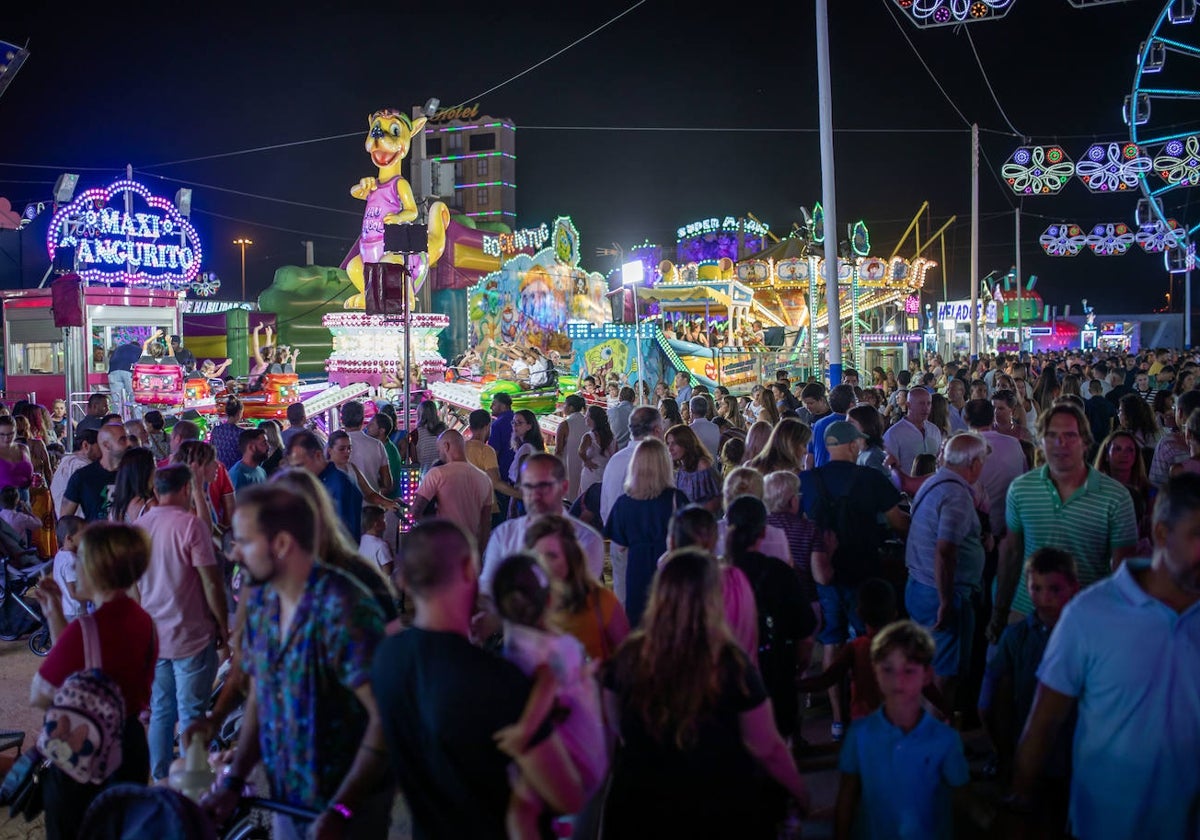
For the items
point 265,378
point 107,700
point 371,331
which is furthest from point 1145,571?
point 371,331

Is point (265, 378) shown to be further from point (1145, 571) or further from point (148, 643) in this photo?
point (1145, 571)

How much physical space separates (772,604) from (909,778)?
3.65ft

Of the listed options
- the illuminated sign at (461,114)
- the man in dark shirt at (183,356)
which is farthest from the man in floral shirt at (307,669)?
the illuminated sign at (461,114)

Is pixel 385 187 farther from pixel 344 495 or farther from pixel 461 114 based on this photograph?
pixel 461 114

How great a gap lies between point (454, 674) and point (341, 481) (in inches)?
152

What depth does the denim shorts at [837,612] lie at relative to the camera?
18.3 feet

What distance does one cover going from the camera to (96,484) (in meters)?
6.45

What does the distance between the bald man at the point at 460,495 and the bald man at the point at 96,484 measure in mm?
1893

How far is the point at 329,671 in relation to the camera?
A: 2.84 meters

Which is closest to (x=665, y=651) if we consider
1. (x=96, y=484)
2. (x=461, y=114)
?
(x=96, y=484)

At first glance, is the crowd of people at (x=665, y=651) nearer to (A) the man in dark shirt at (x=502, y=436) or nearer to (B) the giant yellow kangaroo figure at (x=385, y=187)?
(A) the man in dark shirt at (x=502, y=436)

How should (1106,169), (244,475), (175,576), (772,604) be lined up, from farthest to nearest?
(1106,169)
(244,475)
(175,576)
(772,604)

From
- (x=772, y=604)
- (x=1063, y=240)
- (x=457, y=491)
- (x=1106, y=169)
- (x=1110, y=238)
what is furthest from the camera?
(x=1063, y=240)

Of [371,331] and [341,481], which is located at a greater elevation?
[371,331]
